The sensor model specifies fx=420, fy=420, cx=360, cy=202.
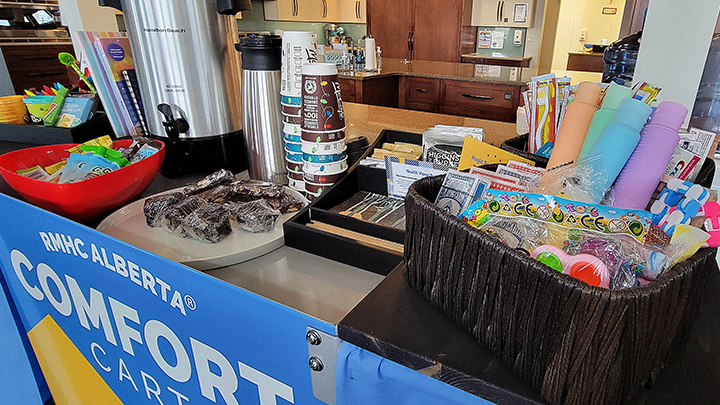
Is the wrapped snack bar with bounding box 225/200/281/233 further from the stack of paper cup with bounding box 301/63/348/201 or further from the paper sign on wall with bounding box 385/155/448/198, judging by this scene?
the paper sign on wall with bounding box 385/155/448/198

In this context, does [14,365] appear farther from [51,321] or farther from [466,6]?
[466,6]

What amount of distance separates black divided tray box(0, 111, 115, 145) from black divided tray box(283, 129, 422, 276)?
785mm

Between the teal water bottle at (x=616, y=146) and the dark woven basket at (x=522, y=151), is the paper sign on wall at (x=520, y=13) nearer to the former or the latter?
the dark woven basket at (x=522, y=151)

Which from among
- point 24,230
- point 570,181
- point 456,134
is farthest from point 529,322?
point 24,230

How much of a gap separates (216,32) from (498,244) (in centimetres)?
79

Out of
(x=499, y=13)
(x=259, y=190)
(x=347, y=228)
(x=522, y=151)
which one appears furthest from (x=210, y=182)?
(x=499, y=13)

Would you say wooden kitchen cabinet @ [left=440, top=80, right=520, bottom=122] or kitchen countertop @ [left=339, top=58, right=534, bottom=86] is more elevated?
kitchen countertop @ [left=339, top=58, right=534, bottom=86]

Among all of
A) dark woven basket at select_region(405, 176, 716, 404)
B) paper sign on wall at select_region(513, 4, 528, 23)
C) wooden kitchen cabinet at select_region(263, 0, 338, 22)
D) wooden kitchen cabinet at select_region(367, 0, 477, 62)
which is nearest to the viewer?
dark woven basket at select_region(405, 176, 716, 404)

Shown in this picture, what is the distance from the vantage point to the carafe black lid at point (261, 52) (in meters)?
0.84

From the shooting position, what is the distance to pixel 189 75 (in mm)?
909

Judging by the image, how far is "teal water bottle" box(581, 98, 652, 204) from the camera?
1.58ft

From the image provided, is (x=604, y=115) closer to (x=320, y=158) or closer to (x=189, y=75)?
(x=320, y=158)

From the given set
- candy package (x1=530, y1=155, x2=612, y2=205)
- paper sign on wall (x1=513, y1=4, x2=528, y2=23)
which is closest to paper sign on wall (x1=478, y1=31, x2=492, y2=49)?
paper sign on wall (x1=513, y1=4, x2=528, y2=23)

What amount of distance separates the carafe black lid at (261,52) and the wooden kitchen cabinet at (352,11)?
5.77 meters
